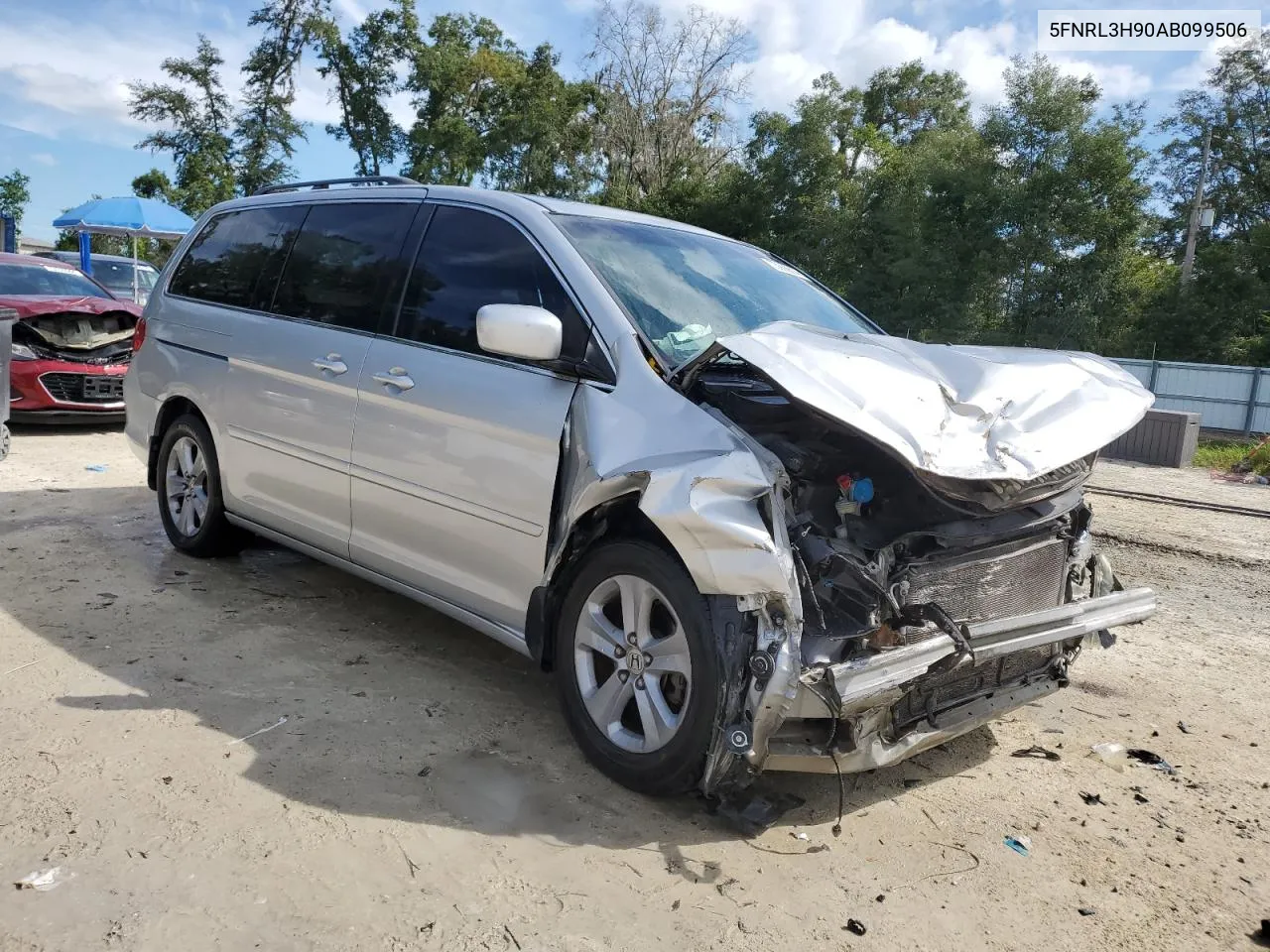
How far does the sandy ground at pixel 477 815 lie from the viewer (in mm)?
2521

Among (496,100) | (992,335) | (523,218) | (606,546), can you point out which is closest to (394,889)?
(606,546)

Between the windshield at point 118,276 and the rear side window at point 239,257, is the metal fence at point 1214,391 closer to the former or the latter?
the rear side window at point 239,257

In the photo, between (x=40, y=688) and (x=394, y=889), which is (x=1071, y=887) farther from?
(x=40, y=688)

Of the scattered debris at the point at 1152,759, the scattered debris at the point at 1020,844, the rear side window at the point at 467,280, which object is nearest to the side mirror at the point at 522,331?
the rear side window at the point at 467,280

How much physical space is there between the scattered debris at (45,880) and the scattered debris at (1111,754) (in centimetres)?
346

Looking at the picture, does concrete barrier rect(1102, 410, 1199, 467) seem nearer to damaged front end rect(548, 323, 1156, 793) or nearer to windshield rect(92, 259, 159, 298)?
damaged front end rect(548, 323, 1156, 793)

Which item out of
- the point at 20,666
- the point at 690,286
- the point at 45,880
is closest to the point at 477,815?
the point at 45,880

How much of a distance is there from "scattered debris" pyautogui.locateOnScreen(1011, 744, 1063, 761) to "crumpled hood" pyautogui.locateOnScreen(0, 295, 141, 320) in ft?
27.7

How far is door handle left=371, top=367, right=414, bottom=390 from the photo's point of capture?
3830 mm

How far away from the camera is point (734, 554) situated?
2.69 m

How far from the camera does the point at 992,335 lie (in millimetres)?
23859

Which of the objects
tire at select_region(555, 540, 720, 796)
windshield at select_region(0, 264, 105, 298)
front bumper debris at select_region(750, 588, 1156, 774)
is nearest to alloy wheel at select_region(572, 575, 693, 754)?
tire at select_region(555, 540, 720, 796)

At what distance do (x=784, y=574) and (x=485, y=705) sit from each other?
1627 millimetres

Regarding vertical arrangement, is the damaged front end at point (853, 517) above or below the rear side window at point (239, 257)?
below
